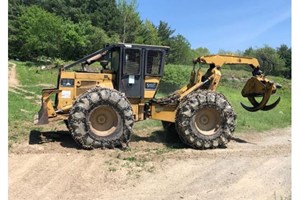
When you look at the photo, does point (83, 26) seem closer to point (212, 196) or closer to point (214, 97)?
point (214, 97)

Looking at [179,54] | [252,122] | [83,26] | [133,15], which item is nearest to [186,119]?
[252,122]

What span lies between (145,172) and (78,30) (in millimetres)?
39578

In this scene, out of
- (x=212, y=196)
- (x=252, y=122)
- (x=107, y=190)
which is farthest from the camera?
(x=252, y=122)

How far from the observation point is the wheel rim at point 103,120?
378 inches

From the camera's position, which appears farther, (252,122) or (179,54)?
(179,54)

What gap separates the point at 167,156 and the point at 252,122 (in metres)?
7.24

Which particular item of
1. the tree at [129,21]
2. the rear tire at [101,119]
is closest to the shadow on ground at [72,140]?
the rear tire at [101,119]

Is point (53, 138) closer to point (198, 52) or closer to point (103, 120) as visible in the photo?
point (103, 120)

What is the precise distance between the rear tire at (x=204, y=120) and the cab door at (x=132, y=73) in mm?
1281

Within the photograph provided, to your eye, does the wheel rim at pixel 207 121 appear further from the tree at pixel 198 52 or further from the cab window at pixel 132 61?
the tree at pixel 198 52

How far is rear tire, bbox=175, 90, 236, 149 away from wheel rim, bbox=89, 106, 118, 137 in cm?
174

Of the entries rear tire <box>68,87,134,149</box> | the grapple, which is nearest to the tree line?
the grapple

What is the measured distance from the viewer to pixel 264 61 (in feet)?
38.1

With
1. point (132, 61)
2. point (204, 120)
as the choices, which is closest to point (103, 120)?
point (132, 61)
